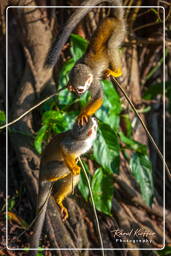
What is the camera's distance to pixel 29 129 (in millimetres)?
3197

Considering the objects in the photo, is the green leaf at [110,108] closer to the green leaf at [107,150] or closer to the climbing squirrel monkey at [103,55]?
the green leaf at [107,150]

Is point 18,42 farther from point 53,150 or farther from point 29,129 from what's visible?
point 53,150

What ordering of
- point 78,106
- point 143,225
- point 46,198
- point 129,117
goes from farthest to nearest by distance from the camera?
point 129,117 < point 143,225 < point 78,106 < point 46,198

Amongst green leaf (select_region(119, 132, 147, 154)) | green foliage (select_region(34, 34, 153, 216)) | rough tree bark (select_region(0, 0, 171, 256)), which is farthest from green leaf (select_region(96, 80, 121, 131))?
rough tree bark (select_region(0, 0, 171, 256))

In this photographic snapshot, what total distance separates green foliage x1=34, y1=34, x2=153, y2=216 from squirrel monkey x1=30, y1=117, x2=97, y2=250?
32 centimetres

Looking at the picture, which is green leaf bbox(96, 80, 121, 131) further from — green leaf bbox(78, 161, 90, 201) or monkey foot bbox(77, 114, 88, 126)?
monkey foot bbox(77, 114, 88, 126)

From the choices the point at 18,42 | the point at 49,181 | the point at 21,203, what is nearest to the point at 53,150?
the point at 49,181

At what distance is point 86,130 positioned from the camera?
7.55 feet

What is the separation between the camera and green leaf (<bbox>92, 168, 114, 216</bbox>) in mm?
2986

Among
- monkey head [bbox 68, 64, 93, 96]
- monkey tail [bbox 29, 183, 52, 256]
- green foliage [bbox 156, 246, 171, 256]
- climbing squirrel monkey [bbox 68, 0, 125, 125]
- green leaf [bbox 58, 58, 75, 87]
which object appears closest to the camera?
monkey head [bbox 68, 64, 93, 96]

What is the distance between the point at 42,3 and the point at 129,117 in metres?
1.11

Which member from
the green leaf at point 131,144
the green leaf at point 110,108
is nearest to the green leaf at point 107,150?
the green leaf at point 110,108

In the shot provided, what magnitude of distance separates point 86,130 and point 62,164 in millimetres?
238

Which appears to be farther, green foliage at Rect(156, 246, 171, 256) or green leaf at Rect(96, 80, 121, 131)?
green leaf at Rect(96, 80, 121, 131)
